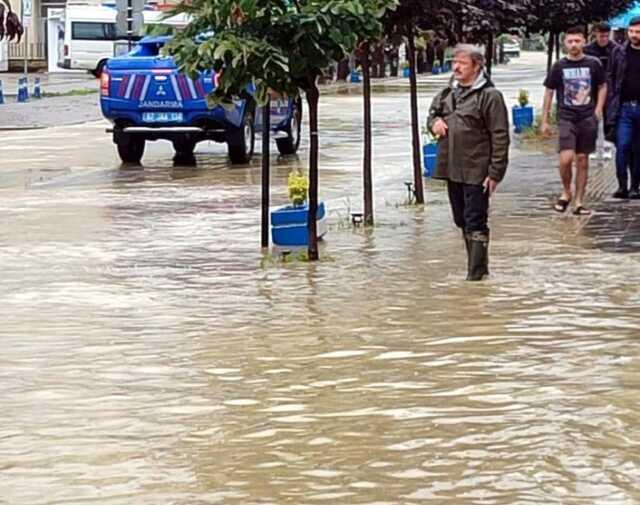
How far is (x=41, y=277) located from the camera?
11.5 meters

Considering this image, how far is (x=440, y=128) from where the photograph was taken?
10.7 meters

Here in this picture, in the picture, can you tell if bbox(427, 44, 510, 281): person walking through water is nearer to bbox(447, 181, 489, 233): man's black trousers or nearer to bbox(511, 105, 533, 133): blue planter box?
bbox(447, 181, 489, 233): man's black trousers

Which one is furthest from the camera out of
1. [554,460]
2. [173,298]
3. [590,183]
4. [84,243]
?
[590,183]

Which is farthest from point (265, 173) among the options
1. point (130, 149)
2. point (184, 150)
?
point (184, 150)

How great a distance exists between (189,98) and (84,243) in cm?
836

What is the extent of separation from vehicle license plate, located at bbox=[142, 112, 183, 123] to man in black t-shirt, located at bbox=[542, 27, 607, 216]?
832cm

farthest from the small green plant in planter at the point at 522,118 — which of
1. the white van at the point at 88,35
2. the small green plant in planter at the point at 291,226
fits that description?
the white van at the point at 88,35

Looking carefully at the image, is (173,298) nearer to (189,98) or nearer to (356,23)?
(356,23)

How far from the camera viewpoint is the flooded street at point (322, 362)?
6.23 m

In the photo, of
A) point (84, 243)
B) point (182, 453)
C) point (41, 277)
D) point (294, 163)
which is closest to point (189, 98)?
Result: point (294, 163)

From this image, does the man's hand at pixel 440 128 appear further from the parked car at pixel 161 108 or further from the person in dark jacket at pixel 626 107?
the parked car at pixel 161 108

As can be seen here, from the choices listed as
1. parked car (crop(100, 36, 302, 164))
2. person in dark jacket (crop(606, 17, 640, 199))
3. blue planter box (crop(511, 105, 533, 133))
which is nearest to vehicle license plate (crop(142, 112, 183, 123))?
parked car (crop(100, 36, 302, 164))

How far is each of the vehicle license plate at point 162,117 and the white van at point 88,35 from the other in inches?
1520

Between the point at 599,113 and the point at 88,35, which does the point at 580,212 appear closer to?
the point at 599,113
